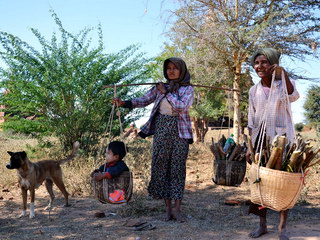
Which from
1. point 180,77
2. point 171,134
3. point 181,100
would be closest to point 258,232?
point 171,134

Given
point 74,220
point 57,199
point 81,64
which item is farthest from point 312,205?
point 81,64

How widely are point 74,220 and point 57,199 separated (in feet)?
5.09

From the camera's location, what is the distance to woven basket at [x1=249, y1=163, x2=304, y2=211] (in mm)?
3426

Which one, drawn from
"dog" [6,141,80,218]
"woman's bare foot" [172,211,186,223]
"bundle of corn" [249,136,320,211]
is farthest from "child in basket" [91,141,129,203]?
"bundle of corn" [249,136,320,211]

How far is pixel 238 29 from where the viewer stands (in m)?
9.41

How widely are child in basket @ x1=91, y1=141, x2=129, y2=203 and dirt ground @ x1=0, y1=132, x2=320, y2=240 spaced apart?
1.31ft

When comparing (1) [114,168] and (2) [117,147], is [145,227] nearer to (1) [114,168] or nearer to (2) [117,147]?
(1) [114,168]

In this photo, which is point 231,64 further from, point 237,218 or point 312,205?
point 237,218

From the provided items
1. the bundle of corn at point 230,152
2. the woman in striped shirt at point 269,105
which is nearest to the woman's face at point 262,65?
the woman in striped shirt at point 269,105

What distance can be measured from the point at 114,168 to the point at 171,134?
0.84 meters

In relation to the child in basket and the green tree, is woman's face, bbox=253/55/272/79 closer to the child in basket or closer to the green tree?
the child in basket

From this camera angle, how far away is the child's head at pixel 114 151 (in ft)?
15.7

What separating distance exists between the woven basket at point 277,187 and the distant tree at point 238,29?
5666 millimetres

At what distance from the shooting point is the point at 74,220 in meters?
4.92
